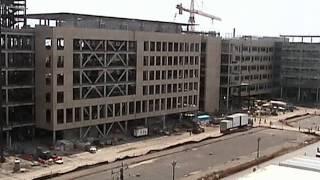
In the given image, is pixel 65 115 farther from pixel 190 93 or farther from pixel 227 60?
pixel 227 60

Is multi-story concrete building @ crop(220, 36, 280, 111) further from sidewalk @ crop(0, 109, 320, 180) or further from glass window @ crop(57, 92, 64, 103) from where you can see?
glass window @ crop(57, 92, 64, 103)

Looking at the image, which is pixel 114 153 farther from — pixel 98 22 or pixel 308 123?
pixel 308 123

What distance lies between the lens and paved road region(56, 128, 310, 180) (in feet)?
141

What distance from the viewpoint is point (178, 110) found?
68.8 m

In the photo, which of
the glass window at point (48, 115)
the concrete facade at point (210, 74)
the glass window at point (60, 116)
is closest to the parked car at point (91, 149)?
the glass window at point (60, 116)

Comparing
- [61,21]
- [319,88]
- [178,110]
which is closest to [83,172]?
[61,21]

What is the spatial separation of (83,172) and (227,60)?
164ft

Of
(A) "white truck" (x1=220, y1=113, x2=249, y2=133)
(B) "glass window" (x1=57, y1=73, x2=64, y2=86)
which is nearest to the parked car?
(B) "glass window" (x1=57, y1=73, x2=64, y2=86)

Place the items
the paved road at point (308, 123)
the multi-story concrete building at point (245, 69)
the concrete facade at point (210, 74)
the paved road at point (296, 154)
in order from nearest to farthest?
1. the paved road at point (296, 154)
2. the paved road at point (308, 123)
3. the concrete facade at point (210, 74)
4. the multi-story concrete building at point (245, 69)

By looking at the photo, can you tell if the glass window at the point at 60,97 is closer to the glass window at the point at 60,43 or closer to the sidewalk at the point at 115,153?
the glass window at the point at 60,43

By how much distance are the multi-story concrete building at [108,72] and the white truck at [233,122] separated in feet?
22.9

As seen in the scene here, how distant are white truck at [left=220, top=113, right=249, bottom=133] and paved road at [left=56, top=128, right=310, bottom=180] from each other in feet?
4.74

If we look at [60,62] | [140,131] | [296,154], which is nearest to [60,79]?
[60,62]

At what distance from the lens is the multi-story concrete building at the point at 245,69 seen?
8781 cm
